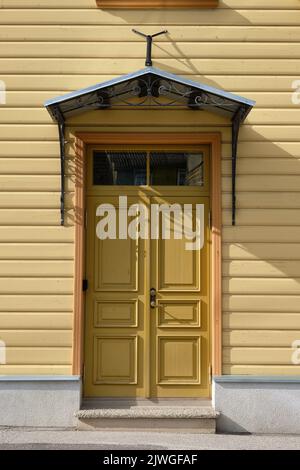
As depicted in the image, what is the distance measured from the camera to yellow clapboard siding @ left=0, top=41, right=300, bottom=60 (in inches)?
227

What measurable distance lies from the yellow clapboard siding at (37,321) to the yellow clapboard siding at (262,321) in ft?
4.96

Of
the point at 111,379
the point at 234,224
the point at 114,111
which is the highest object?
the point at 114,111

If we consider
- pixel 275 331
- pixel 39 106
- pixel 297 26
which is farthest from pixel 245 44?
pixel 275 331

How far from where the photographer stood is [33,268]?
18.4 ft

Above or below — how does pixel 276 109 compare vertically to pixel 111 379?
above

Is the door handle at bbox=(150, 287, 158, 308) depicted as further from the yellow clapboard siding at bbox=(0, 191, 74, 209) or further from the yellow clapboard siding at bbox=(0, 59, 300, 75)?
the yellow clapboard siding at bbox=(0, 59, 300, 75)

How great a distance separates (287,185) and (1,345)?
3.14m

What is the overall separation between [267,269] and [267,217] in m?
0.50

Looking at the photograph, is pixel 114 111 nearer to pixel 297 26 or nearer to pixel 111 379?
pixel 297 26

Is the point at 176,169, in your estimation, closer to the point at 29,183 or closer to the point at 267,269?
the point at 267,269

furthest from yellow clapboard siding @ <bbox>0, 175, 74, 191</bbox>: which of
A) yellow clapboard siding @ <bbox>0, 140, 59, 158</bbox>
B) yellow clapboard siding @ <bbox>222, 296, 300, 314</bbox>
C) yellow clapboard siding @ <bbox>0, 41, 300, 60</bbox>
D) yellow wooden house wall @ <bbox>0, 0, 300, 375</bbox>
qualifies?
yellow clapboard siding @ <bbox>222, 296, 300, 314</bbox>

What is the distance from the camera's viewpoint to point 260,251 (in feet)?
18.5

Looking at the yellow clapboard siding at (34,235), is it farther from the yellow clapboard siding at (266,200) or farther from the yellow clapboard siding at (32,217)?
the yellow clapboard siding at (266,200)

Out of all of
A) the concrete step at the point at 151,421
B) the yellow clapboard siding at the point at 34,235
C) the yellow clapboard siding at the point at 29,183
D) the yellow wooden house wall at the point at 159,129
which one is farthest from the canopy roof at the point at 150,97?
the concrete step at the point at 151,421
